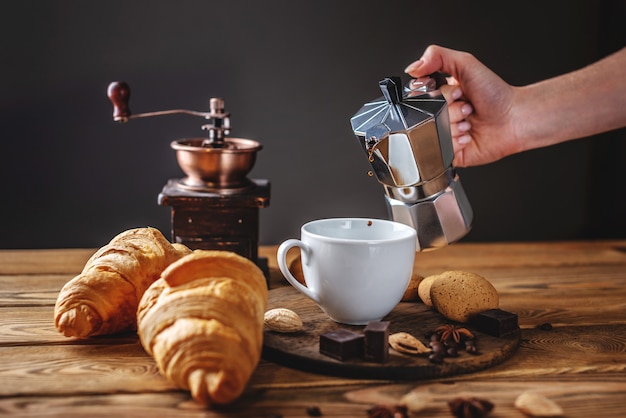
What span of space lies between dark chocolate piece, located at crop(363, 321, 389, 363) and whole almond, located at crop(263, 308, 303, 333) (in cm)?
13

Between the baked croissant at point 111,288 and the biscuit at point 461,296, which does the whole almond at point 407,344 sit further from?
the baked croissant at point 111,288

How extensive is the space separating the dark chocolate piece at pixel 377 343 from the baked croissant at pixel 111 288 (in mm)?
335

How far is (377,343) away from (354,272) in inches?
4.6

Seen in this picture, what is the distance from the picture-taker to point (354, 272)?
916 millimetres

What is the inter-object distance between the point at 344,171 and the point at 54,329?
111cm

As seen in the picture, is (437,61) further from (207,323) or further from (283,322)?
(207,323)

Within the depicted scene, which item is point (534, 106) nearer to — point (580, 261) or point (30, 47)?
point (580, 261)

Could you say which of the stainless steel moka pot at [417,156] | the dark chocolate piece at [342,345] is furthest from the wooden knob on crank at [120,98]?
the dark chocolate piece at [342,345]

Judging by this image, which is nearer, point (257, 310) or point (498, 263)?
point (257, 310)

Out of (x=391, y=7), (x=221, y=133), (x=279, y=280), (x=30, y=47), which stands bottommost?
(x=279, y=280)

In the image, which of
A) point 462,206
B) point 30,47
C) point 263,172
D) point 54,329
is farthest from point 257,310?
point 30,47

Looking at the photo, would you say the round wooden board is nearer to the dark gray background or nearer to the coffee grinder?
the coffee grinder

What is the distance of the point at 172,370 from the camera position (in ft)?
2.44

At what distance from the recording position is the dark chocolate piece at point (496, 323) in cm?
A: 94
